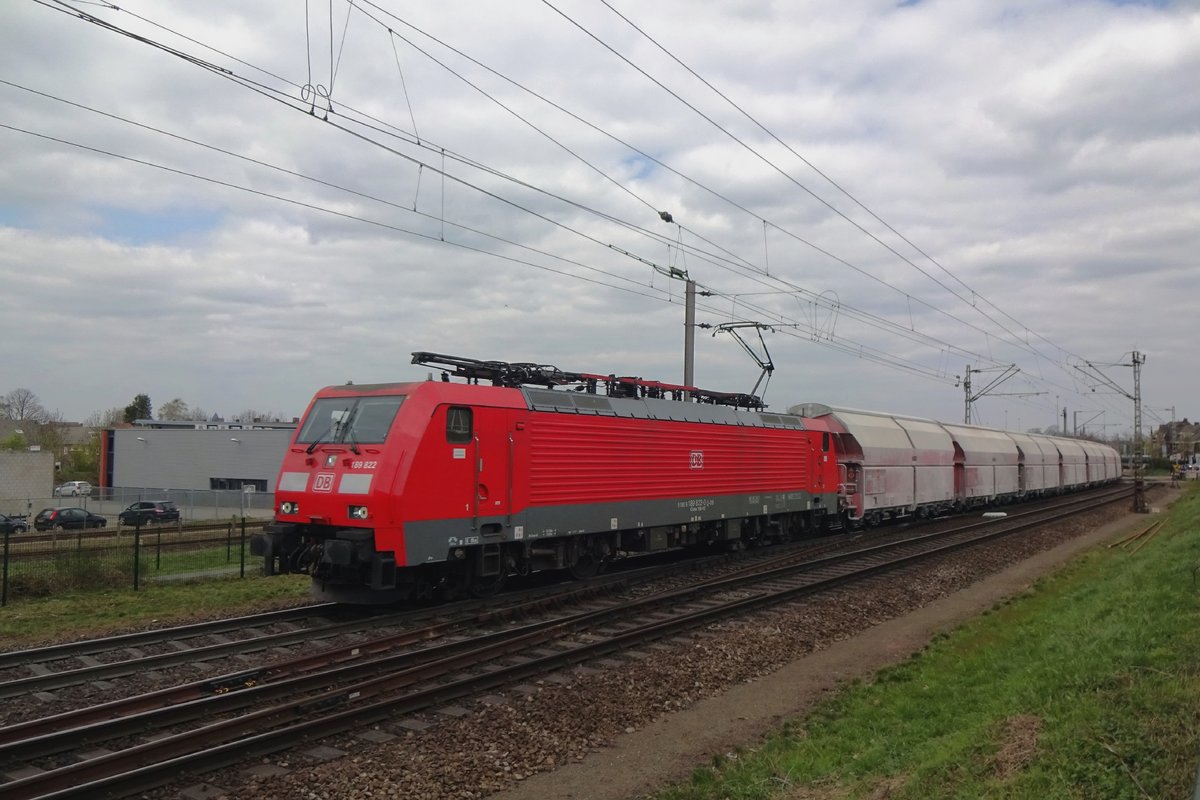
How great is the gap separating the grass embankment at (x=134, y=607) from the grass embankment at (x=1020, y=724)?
917 cm

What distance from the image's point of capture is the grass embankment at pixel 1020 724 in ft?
17.8

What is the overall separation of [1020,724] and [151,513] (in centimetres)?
3602

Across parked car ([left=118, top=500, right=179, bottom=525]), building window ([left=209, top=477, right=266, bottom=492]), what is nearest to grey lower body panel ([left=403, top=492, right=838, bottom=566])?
parked car ([left=118, top=500, right=179, bottom=525])

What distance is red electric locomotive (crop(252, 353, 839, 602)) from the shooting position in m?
11.9

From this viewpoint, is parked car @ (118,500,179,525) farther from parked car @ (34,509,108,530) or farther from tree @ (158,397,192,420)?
tree @ (158,397,192,420)

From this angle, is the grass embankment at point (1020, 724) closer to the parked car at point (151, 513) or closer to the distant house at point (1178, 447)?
the parked car at point (151, 513)

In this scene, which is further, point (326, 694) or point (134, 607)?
point (134, 607)

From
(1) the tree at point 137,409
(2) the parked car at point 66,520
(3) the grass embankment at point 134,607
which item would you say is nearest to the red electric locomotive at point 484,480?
(3) the grass embankment at point 134,607

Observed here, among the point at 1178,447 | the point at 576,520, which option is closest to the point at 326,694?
the point at 576,520

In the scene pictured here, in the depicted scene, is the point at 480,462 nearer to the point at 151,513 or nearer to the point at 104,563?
the point at 104,563

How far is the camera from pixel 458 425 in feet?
42.0

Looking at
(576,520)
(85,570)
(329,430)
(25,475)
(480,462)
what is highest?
(329,430)

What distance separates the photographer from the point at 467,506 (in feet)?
42.0

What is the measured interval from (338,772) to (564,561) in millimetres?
8462
